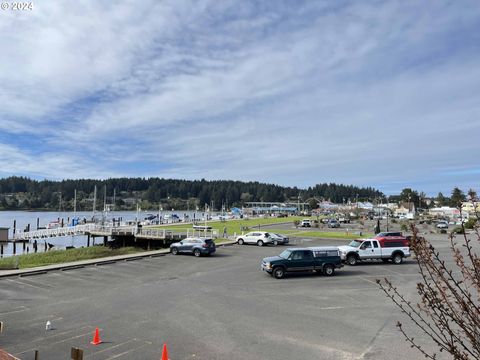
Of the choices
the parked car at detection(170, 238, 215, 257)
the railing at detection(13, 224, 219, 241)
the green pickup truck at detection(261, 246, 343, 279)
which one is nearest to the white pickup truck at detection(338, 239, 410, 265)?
the green pickup truck at detection(261, 246, 343, 279)

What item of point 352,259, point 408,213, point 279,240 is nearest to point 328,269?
point 352,259

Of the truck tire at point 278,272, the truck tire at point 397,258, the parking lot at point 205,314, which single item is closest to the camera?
the parking lot at point 205,314

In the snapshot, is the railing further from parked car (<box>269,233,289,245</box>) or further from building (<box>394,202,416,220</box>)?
building (<box>394,202,416,220</box>)

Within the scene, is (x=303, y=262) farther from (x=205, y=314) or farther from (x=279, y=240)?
(x=279, y=240)

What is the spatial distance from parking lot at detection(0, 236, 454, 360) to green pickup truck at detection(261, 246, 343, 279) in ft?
2.01

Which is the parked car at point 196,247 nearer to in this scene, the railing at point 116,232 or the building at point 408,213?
the railing at point 116,232

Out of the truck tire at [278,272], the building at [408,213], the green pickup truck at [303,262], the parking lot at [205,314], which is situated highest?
the building at [408,213]

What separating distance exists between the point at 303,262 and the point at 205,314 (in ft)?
34.4

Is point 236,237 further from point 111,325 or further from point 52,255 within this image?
point 111,325

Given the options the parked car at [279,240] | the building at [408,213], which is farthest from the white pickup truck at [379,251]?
the building at [408,213]

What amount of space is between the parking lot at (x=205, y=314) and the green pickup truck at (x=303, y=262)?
61cm

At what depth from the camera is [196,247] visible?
3588 centimetres

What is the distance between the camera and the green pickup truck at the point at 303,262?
2430 centimetres

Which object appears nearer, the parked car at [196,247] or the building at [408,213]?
the parked car at [196,247]
